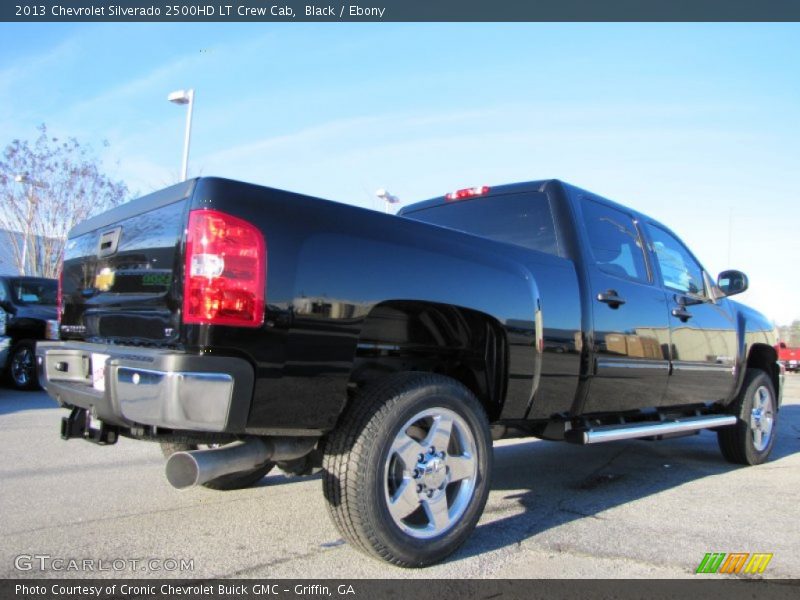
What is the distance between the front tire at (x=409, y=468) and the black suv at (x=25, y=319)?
7645mm

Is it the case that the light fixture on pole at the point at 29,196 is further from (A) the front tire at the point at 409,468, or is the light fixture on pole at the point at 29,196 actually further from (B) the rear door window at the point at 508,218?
(A) the front tire at the point at 409,468

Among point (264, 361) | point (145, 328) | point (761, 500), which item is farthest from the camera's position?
point (761, 500)

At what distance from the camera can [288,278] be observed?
97.4 inches

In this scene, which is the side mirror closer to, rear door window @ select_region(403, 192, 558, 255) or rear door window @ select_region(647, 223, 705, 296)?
rear door window @ select_region(647, 223, 705, 296)

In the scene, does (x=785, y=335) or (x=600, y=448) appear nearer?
(x=600, y=448)

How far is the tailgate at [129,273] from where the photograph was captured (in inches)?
100

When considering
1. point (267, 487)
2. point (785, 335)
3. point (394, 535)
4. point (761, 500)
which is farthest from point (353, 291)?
point (785, 335)

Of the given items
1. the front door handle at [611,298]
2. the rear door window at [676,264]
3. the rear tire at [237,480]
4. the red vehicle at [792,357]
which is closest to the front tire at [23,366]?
the rear tire at [237,480]

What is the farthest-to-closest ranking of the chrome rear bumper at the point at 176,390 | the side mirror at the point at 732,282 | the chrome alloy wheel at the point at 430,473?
1. the side mirror at the point at 732,282
2. the chrome alloy wheel at the point at 430,473
3. the chrome rear bumper at the point at 176,390

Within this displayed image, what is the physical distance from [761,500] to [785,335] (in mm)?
45280

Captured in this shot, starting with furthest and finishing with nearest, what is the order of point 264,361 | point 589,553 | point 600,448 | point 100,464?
point 600,448 < point 100,464 < point 589,553 < point 264,361

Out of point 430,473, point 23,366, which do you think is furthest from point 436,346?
point 23,366

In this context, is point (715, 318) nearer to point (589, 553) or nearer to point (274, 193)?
point (589, 553)

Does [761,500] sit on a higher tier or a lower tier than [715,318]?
lower
